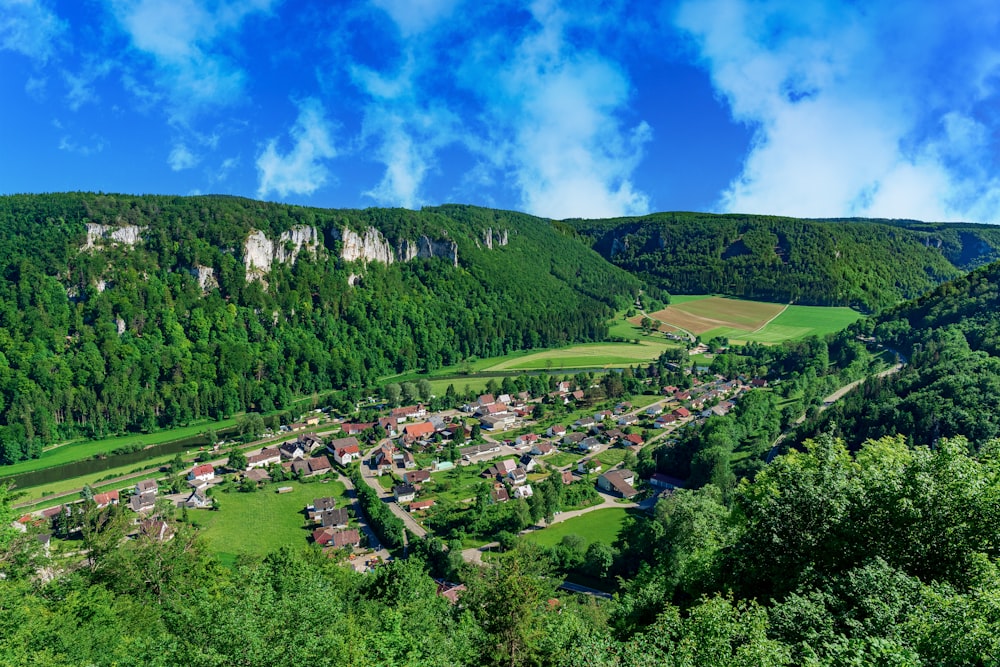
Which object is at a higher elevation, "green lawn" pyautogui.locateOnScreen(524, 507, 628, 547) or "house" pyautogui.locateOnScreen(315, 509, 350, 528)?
"house" pyautogui.locateOnScreen(315, 509, 350, 528)

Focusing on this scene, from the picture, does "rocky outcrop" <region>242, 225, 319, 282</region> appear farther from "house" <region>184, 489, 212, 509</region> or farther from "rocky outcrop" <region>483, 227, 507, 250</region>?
"house" <region>184, 489, 212, 509</region>

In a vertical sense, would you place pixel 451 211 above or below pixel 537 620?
above

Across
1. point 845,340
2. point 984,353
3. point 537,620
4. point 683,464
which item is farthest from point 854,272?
point 537,620

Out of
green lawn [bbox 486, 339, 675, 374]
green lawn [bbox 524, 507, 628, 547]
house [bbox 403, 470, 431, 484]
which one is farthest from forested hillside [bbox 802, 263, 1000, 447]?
green lawn [bbox 486, 339, 675, 374]

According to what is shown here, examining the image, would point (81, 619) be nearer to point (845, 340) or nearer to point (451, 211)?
point (845, 340)

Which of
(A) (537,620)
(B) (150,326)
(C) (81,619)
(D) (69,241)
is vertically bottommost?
(A) (537,620)

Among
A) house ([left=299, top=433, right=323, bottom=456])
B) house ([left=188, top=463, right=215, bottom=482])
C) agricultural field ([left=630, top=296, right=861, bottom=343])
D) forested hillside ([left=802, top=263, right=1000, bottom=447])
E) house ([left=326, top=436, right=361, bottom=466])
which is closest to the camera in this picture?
forested hillside ([left=802, top=263, right=1000, bottom=447])

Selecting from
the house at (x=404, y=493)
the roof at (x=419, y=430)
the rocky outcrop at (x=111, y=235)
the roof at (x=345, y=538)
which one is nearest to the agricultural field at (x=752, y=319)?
the roof at (x=419, y=430)
